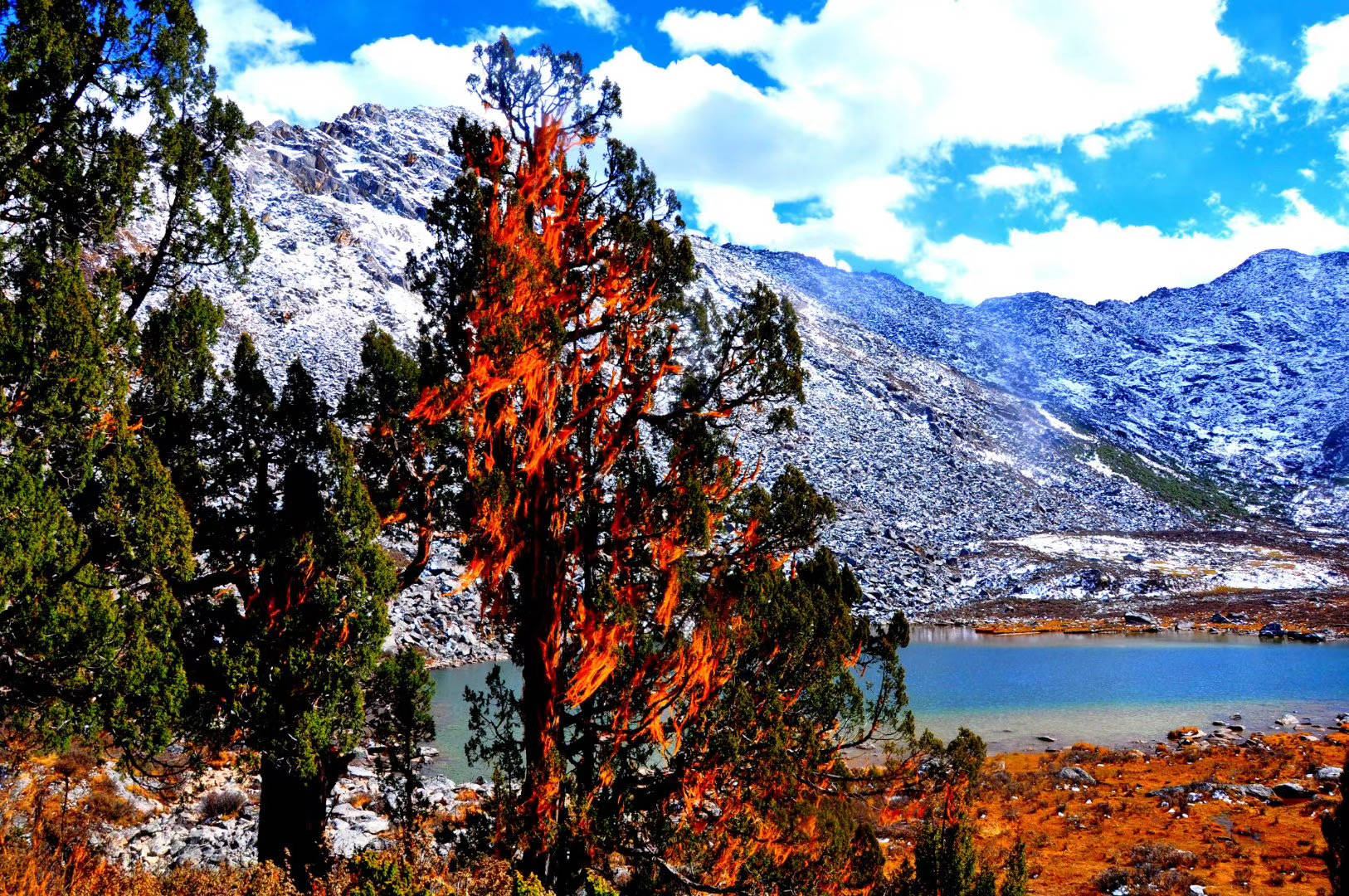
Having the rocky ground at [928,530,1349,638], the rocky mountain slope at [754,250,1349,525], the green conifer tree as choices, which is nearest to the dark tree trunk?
the green conifer tree

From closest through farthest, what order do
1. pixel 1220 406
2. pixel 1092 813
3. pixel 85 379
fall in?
pixel 85 379
pixel 1092 813
pixel 1220 406

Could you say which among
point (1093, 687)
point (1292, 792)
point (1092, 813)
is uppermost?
point (1292, 792)

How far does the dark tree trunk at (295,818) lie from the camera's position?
29.1 feet

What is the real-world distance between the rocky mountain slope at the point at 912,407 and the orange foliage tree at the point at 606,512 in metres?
27.1

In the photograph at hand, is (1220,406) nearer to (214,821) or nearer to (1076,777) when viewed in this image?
(1076,777)

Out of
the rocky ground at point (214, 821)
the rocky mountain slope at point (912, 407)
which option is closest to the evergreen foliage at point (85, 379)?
the rocky ground at point (214, 821)

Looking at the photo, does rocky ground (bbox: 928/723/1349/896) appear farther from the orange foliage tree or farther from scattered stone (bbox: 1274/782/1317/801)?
the orange foliage tree

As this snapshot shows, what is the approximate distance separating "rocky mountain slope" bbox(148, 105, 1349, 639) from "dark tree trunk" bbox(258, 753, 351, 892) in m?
30.3

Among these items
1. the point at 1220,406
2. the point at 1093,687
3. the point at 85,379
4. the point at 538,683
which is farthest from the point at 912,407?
the point at 85,379

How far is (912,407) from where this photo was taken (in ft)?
397

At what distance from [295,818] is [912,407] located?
120m

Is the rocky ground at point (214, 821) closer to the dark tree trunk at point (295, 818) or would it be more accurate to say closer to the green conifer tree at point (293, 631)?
the dark tree trunk at point (295, 818)

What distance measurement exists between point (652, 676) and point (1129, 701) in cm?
3704

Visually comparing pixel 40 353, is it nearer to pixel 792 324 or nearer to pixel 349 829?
pixel 792 324
